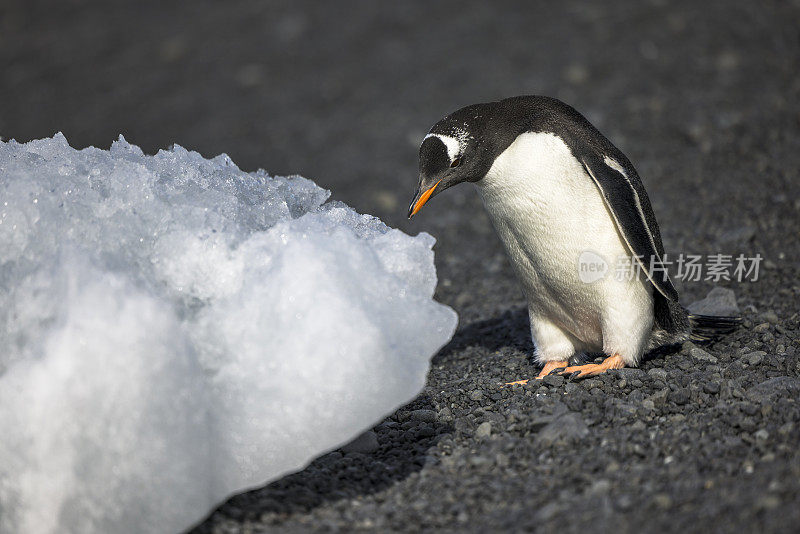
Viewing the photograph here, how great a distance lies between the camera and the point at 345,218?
3.19m

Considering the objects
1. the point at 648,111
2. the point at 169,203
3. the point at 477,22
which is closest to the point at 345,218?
the point at 169,203

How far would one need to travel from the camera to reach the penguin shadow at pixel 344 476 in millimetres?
2797

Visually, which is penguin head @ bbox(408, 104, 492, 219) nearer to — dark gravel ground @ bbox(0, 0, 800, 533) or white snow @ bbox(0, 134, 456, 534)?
white snow @ bbox(0, 134, 456, 534)

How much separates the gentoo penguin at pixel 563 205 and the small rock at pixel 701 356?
24 cm

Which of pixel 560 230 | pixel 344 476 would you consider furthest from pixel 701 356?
pixel 344 476

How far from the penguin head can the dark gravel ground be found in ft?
3.13

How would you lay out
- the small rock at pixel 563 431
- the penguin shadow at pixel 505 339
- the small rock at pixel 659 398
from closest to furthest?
the small rock at pixel 563 431 → the small rock at pixel 659 398 → the penguin shadow at pixel 505 339

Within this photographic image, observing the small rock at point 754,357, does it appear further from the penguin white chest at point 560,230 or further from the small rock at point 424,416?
the small rock at point 424,416

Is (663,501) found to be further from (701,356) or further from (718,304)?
(718,304)

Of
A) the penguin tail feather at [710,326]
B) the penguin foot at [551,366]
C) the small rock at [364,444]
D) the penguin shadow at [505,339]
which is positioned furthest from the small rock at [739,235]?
the small rock at [364,444]

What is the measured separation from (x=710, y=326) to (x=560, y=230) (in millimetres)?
1174

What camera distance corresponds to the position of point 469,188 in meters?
7.77

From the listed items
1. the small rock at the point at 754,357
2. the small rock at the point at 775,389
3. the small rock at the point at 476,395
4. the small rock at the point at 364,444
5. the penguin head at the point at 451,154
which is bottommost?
the small rock at the point at 775,389

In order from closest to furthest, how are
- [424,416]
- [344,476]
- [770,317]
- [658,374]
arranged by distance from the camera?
[344,476] → [424,416] → [658,374] → [770,317]
